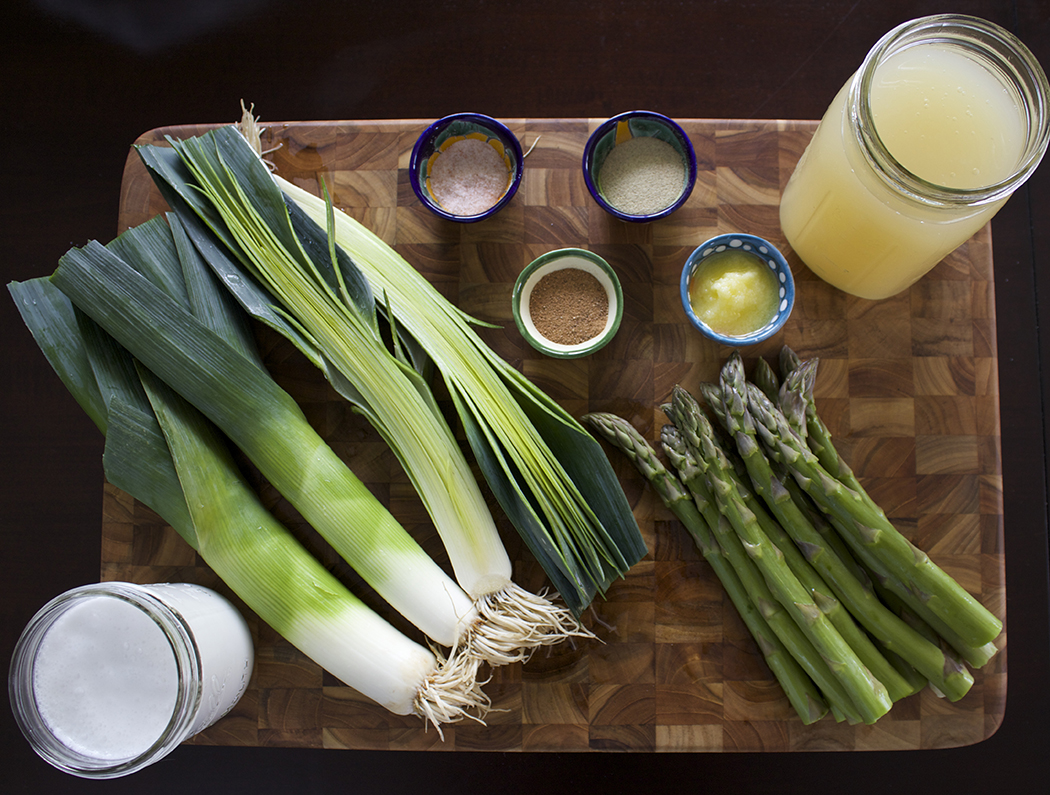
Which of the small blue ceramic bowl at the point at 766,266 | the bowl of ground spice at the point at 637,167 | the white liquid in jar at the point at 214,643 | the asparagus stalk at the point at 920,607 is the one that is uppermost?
the bowl of ground spice at the point at 637,167

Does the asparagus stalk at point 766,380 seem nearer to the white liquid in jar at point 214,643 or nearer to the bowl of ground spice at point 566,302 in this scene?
the bowl of ground spice at point 566,302

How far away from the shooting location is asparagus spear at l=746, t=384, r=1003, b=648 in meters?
1.39

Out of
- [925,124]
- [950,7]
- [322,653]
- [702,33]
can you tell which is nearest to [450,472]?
[322,653]

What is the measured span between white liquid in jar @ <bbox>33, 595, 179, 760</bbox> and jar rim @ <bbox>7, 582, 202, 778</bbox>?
16mm

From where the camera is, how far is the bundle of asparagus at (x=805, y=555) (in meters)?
1.40

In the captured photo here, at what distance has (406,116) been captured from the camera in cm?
186

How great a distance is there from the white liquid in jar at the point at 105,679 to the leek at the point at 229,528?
0.19 meters

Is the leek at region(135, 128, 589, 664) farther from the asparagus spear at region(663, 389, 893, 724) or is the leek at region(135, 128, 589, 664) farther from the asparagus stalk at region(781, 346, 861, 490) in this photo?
the asparagus stalk at region(781, 346, 861, 490)

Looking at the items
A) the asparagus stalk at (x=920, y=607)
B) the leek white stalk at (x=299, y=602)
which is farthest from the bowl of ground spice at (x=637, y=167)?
the leek white stalk at (x=299, y=602)

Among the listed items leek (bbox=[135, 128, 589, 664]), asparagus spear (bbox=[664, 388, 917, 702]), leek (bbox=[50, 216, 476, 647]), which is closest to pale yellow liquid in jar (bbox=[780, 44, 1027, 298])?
asparagus spear (bbox=[664, 388, 917, 702])

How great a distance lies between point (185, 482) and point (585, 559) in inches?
33.5

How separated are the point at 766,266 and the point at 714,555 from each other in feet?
2.16

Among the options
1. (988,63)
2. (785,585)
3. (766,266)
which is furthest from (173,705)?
(988,63)

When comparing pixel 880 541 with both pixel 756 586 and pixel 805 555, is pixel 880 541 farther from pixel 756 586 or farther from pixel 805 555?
pixel 756 586
